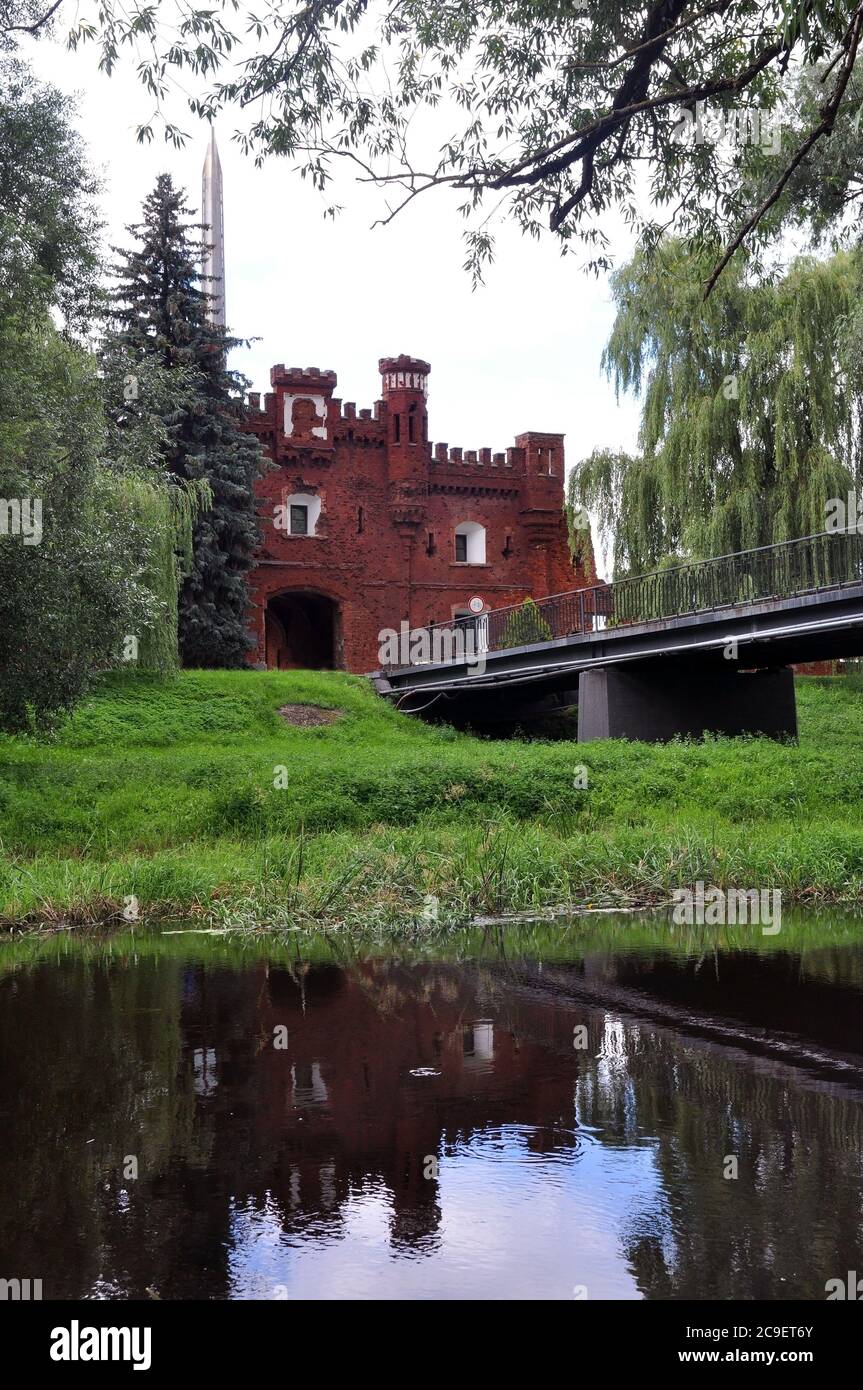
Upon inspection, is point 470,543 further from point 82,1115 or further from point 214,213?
point 82,1115

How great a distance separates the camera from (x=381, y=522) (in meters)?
47.8

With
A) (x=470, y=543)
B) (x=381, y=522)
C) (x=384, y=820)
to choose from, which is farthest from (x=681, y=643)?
(x=470, y=543)

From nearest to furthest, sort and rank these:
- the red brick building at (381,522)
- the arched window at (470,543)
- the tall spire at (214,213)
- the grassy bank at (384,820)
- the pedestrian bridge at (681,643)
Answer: the grassy bank at (384,820) < the pedestrian bridge at (681,643) < the red brick building at (381,522) < the arched window at (470,543) < the tall spire at (214,213)

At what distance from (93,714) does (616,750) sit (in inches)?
497

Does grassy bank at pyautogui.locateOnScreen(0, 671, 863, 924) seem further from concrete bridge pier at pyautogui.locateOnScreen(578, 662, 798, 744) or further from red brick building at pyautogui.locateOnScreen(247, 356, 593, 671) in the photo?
red brick building at pyautogui.locateOnScreen(247, 356, 593, 671)

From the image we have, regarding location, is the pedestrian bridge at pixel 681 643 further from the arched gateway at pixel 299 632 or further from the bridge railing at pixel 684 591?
the arched gateway at pixel 299 632

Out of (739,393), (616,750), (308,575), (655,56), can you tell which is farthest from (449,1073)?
(308,575)

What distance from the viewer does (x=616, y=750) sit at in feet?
79.8

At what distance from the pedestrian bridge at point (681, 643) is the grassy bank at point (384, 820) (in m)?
2.00

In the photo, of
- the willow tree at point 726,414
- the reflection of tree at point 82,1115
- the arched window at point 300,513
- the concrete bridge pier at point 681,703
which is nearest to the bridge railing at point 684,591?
the concrete bridge pier at point 681,703

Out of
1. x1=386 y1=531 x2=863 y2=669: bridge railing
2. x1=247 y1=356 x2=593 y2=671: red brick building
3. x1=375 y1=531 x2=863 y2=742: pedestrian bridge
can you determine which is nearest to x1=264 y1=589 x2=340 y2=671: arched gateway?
x1=247 y1=356 x2=593 y2=671: red brick building

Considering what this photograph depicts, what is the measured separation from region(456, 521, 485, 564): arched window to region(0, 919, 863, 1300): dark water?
3963cm

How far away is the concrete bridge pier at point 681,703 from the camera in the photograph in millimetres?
27562

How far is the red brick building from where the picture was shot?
46.7 meters
